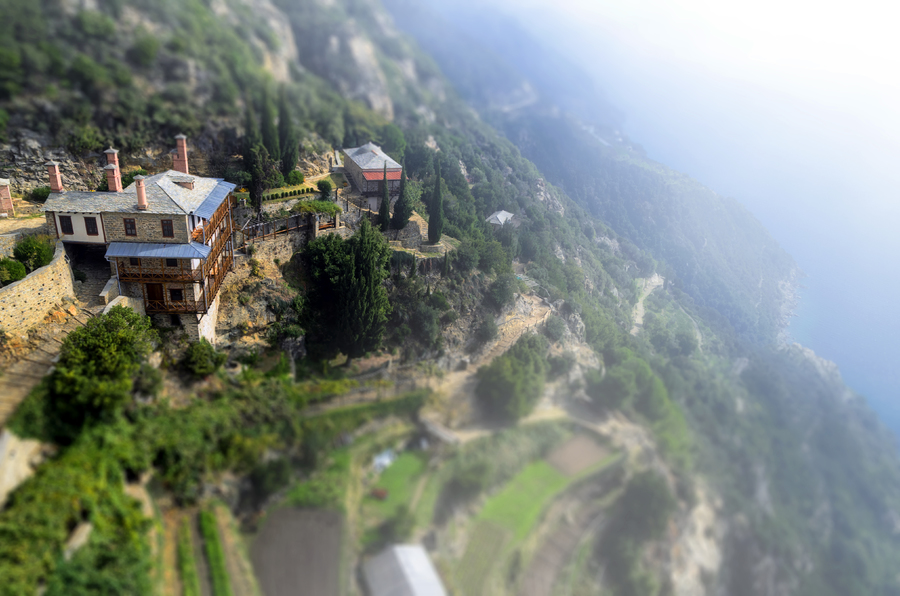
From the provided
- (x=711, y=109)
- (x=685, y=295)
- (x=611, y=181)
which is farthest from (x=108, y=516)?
(x=711, y=109)

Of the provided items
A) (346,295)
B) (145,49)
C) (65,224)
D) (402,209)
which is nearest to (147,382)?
(65,224)

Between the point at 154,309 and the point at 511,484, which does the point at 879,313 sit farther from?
the point at 154,309

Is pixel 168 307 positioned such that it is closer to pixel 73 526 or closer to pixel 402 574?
pixel 73 526

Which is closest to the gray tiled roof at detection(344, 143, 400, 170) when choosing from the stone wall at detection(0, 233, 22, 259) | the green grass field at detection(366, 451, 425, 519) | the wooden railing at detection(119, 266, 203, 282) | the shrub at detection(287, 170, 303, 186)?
the shrub at detection(287, 170, 303, 186)

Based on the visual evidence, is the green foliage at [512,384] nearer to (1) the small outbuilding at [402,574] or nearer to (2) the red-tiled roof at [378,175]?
(1) the small outbuilding at [402,574]

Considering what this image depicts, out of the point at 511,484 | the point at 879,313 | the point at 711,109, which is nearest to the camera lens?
the point at 511,484

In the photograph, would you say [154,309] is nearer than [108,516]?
No

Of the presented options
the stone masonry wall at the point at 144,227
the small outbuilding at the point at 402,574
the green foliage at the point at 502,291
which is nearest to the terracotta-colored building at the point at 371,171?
the green foliage at the point at 502,291

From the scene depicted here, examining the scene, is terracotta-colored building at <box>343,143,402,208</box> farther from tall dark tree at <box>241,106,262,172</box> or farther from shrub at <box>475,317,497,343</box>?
shrub at <box>475,317,497,343</box>
